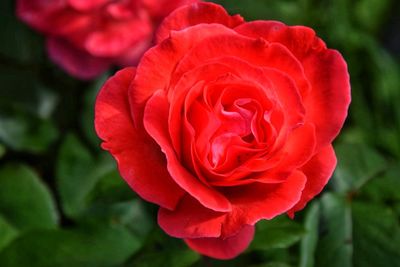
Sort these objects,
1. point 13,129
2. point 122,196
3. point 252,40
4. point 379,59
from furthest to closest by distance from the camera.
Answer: point 379,59
point 13,129
point 122,196
point 252,40

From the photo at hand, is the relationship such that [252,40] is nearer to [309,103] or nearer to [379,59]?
[309,103]

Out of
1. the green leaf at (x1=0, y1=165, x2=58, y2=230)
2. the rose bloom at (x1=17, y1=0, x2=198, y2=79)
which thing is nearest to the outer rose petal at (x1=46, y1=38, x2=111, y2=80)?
the rose bloom at (x1=17, y1=0, x2=198, y2=79)

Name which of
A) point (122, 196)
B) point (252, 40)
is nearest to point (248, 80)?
point (252, 40)

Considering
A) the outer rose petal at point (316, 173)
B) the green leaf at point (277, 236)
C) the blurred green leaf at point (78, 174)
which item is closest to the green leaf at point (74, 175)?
the blurred green leaf at point (78, 174)

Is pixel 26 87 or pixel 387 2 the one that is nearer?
pixel 26 87

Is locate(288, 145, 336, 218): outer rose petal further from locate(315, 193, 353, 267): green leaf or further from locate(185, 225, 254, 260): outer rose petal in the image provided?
locate(315, 193, 353, 267): green leaf

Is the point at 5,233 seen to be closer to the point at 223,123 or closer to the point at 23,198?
the point at 23,198
